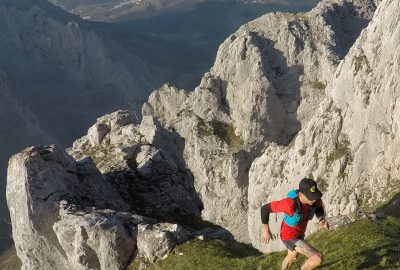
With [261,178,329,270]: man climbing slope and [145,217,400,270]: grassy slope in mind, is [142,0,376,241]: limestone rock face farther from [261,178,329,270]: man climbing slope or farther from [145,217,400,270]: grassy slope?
[261,178,329,270]: man climbing slope

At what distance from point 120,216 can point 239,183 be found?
91092 mm

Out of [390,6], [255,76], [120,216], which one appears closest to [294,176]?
[390,6]

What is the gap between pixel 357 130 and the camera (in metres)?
66.9

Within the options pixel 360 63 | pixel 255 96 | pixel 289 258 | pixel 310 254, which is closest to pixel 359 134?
pixel 360 63

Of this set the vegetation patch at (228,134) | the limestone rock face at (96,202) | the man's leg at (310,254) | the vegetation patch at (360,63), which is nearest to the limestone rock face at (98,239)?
the limestone rock face at (96,202)

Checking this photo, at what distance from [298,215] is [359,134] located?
5042 centimetres

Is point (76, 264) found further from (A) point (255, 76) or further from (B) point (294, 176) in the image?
(A) point (255, 76)

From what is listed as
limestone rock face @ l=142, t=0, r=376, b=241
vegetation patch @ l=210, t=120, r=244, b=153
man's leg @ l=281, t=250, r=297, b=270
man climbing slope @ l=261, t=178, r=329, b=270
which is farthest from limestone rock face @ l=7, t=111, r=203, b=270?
vegetation patch @ l=210, t=120, r=244, b=153

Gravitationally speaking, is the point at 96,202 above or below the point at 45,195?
below

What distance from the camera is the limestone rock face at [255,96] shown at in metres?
127

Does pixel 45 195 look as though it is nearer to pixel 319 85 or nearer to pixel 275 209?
pixel 275 209

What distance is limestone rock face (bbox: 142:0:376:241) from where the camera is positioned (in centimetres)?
12675

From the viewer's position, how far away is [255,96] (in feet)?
441

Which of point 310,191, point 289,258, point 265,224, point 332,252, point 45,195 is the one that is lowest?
point 45,195
